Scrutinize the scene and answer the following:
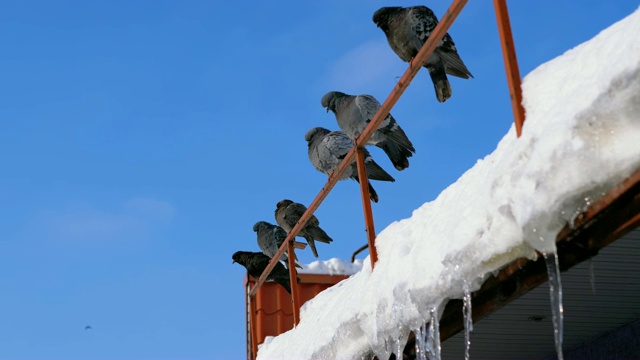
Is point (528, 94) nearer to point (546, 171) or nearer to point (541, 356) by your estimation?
point (546, 171)

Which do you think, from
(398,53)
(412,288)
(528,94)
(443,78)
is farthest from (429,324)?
(398,53)

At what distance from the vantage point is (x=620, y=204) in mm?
3379

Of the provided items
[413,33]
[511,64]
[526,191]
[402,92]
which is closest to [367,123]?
[413,33]

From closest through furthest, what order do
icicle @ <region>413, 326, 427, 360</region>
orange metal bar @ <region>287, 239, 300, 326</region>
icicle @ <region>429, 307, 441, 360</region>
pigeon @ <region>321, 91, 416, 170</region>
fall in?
icicle @ <region>429, 307, 441, 360</region> → icicle @ <region>413, 326, 427, 360</region> → orange metal bar @ <region>287, 239, 300, 326</region> → pigeon @ <region>321, 91, 416, 170</region>

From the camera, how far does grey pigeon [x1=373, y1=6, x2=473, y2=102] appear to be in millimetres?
7258

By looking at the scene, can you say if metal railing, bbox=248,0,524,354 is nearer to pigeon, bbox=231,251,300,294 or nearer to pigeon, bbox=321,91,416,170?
pigeon, bbox=321,91,416,170

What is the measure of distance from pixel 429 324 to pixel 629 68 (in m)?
1.85

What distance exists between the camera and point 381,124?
768cm

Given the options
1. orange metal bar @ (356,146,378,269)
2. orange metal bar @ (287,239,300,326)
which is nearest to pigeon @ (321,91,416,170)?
orange metal bar @ (287,239,300,326)

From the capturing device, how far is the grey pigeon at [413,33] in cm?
726

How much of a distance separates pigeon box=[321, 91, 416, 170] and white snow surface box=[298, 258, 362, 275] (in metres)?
1.99

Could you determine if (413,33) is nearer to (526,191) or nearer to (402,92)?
(402,92)

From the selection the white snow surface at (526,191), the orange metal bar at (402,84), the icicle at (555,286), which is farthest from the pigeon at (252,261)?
the icicle at (555,286)

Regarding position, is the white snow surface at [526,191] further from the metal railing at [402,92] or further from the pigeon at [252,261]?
the pigeon at [252,261]
